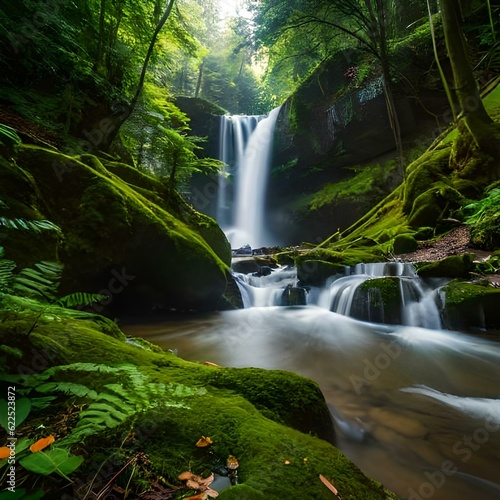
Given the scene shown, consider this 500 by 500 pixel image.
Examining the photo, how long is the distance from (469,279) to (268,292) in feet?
16.2

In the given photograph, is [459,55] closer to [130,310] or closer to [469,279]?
[469,279]

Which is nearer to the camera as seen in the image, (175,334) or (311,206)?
(175,334)

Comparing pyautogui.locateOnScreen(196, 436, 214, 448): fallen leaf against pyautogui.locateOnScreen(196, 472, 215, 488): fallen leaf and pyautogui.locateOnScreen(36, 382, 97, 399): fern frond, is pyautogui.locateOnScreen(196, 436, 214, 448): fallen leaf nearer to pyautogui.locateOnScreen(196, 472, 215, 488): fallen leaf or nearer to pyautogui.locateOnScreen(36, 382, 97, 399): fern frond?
pyautogui.locateOnScreen(196, 472, 215, 488): fallen leaf

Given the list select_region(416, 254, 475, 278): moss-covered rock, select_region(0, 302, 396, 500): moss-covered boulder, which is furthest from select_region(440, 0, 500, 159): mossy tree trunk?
select_region(0, 302, 396, 500): moss-covered boulder

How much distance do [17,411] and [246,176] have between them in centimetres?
2189

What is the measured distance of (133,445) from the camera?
43.0 inches

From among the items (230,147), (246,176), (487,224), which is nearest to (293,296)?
(487,224)

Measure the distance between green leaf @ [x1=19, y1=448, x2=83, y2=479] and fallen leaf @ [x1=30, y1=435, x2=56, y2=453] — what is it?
52 millimetres

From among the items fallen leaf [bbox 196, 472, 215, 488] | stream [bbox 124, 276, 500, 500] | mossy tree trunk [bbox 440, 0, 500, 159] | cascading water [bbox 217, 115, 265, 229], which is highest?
cascading water [bbox 217, 115, 265, 229]

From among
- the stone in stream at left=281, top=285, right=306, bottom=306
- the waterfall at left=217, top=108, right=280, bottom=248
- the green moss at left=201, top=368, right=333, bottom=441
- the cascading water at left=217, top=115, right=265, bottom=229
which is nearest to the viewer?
the green moss at left=201, top=368, right=333, bottom=441

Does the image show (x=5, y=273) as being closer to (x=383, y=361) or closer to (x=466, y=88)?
(x=383, y=361)

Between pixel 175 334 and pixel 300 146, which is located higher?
pixel 300 146

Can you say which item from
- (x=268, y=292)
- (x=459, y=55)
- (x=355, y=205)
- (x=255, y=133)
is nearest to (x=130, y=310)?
(x=268, y=292)

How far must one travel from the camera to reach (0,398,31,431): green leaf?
0.97 meters
